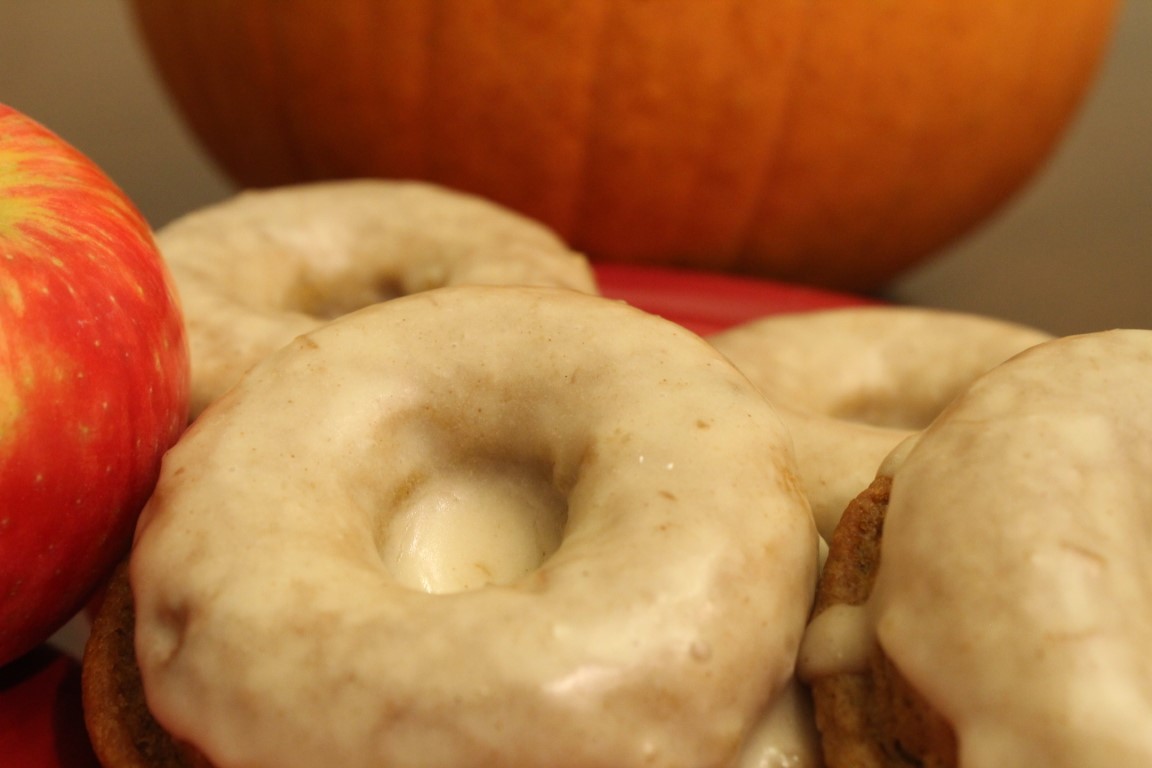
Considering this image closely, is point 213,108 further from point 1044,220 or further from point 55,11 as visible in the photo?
point 1044,220

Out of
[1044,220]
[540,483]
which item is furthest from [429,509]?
[1044,220]

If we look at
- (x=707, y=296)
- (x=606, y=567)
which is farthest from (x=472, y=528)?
(x=707, y=296)

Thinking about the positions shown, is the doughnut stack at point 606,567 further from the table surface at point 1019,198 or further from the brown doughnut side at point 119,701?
the table surface at point 1019,198

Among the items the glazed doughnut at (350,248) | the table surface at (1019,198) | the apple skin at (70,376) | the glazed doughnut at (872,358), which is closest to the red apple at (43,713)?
the apple skin at (70,376)

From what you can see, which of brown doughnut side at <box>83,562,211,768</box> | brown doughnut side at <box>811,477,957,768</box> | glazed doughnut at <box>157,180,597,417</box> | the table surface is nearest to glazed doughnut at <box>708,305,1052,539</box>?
glazed doughnut at <box>157,180,597,417</box>

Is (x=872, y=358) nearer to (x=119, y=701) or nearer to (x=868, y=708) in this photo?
(x=868, y=708)

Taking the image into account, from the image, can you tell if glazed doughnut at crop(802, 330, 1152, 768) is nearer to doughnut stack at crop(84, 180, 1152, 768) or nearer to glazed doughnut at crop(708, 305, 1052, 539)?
doughnut stack at crop(84, 180, 1152, 768)
